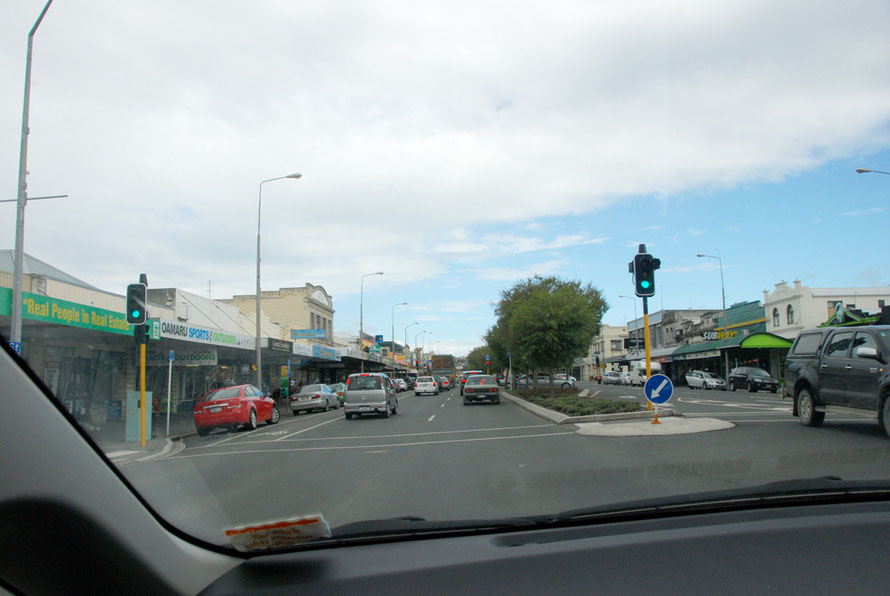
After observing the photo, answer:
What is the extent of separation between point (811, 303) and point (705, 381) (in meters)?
8.96

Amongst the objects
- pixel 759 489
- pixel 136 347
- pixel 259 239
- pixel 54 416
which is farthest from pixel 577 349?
pixel 54 416

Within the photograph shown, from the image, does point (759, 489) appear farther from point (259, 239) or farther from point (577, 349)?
point (259, 239)

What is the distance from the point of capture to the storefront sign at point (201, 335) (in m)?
19.6

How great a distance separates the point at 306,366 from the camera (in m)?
56.1

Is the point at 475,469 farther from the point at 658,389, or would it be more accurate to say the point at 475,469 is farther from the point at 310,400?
the point at 310,400

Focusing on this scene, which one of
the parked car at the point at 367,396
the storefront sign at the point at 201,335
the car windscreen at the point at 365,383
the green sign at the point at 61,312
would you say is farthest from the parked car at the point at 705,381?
the green sign at the point at 61,312

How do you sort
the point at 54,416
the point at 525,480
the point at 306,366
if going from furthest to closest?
the point at 306,366, the point at 525,480, the point at 54,416

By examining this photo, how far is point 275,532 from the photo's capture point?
9.00 ft

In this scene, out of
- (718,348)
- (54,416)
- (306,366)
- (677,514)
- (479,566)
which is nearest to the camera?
(54,416)

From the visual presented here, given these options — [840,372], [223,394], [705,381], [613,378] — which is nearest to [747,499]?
[840,372]

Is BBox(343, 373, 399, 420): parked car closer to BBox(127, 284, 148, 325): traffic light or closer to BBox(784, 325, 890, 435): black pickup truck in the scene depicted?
BBox(127, 284, 148, 325): traffic light

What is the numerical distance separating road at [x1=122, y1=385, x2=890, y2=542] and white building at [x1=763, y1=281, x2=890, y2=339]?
34.5 m

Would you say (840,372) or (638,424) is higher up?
(840,372)

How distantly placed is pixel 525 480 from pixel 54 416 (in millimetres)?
5894
